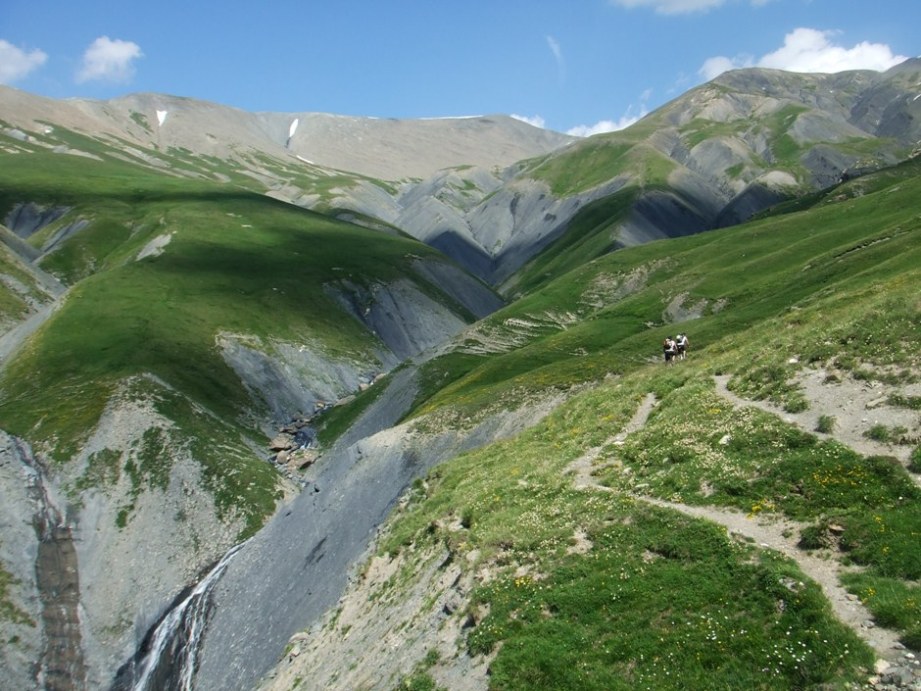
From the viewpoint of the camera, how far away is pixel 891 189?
101312 millimetres

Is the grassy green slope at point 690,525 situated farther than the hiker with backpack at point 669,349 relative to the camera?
No

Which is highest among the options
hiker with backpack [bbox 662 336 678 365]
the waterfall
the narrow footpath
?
hiker with backpack [bbox 662 336 678 365]

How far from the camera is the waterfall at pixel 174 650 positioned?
47.0 meters

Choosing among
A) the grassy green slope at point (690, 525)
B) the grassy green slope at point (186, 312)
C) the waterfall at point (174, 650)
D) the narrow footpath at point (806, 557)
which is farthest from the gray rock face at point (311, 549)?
the narrow footpath at point (806, 557)

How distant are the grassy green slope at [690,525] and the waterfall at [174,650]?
20675mm

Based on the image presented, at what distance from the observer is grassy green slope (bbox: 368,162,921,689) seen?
1748cm

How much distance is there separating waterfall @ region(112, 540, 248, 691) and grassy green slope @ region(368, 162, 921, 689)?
20675 millimetres

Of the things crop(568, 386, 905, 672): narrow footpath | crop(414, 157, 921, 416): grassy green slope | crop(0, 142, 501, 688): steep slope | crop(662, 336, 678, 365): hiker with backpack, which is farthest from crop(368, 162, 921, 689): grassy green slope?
crop(0, 142, 501, 688): steep slope

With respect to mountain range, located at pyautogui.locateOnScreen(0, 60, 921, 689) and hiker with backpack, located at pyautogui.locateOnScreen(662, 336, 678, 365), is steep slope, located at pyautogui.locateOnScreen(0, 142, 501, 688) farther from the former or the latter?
hiker with backpack, located at pyautogui.locateOnScreen(662, 336, 678, 365)

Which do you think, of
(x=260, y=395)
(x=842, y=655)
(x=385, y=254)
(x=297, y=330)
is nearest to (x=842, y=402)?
(x=842, y=655)

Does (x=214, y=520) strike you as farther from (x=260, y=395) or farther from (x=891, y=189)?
(x=891, y=189)

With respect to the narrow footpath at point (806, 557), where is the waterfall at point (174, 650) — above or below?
above

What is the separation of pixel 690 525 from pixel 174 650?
41933mm

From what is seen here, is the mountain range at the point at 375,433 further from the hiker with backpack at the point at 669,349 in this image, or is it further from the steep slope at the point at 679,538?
the hiker with backpack at the point at 669,349
